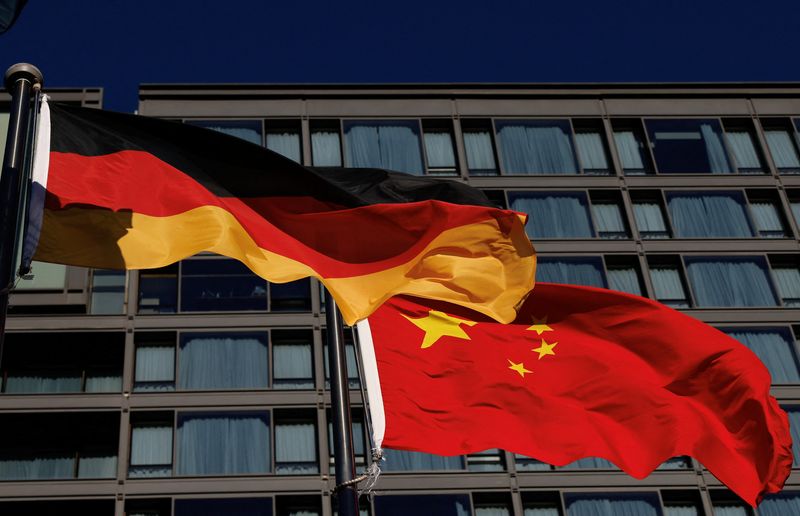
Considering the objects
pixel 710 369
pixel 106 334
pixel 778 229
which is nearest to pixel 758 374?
pixel 710 369

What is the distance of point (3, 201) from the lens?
11438 mm

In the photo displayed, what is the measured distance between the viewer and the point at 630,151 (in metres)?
48.2

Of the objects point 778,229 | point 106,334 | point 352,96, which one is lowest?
point 106,334

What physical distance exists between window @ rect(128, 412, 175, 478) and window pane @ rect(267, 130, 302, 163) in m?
12.5

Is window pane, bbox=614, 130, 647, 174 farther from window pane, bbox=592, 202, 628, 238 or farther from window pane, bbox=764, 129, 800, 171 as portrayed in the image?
window pane, bbox=764, 129, 800, 171

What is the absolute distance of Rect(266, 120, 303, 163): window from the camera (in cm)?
4631

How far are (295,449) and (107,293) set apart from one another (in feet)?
30.7

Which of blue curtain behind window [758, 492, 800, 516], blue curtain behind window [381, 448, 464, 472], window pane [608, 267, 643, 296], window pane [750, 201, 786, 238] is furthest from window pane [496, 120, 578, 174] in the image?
blue curtain behind window [758, 492, 800, 516]

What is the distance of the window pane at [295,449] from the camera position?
38.0 metres

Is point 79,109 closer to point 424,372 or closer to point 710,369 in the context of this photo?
point 424,372

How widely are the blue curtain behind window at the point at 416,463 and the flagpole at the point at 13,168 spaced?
2695cm

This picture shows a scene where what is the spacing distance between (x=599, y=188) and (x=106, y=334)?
20.0 meters

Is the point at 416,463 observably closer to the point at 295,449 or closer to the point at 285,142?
the point at 295,449

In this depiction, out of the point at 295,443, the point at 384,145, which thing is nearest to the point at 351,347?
the point at 295,443
